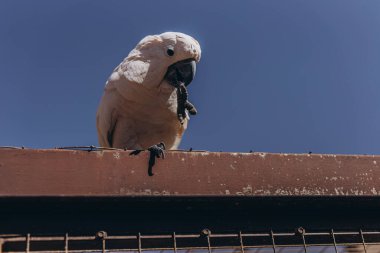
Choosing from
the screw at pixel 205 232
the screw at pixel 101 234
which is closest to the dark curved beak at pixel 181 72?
the screw at pixel 205 232

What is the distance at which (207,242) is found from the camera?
281 cm

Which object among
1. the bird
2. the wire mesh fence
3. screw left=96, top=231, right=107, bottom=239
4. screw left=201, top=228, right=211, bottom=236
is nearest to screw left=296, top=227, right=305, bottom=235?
the wire mesh fence

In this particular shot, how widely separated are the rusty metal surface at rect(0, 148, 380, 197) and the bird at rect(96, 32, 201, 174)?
157 centimetres

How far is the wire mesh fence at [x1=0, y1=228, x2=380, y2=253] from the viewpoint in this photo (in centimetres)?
261

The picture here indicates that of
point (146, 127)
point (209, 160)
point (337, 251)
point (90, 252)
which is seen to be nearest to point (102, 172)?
point (90, 252)

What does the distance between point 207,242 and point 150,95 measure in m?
1.99

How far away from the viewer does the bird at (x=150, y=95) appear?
453 cm

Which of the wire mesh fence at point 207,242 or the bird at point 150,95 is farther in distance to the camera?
the bird at point 150,95

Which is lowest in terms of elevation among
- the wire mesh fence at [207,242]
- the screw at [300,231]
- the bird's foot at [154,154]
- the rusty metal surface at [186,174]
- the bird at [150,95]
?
the wire mesh fence at [207,242]

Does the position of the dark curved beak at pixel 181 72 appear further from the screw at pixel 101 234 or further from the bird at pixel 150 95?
the screw at pixel 101 234

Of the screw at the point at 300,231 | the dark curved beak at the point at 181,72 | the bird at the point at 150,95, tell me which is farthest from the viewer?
the dark curved beak at the point at 181,72

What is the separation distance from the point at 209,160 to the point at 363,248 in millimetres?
990

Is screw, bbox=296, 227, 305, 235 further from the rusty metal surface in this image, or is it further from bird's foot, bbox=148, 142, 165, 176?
bird's foot, bbox=148, 142, 165, 176

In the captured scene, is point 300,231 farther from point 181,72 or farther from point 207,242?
point 181,72
